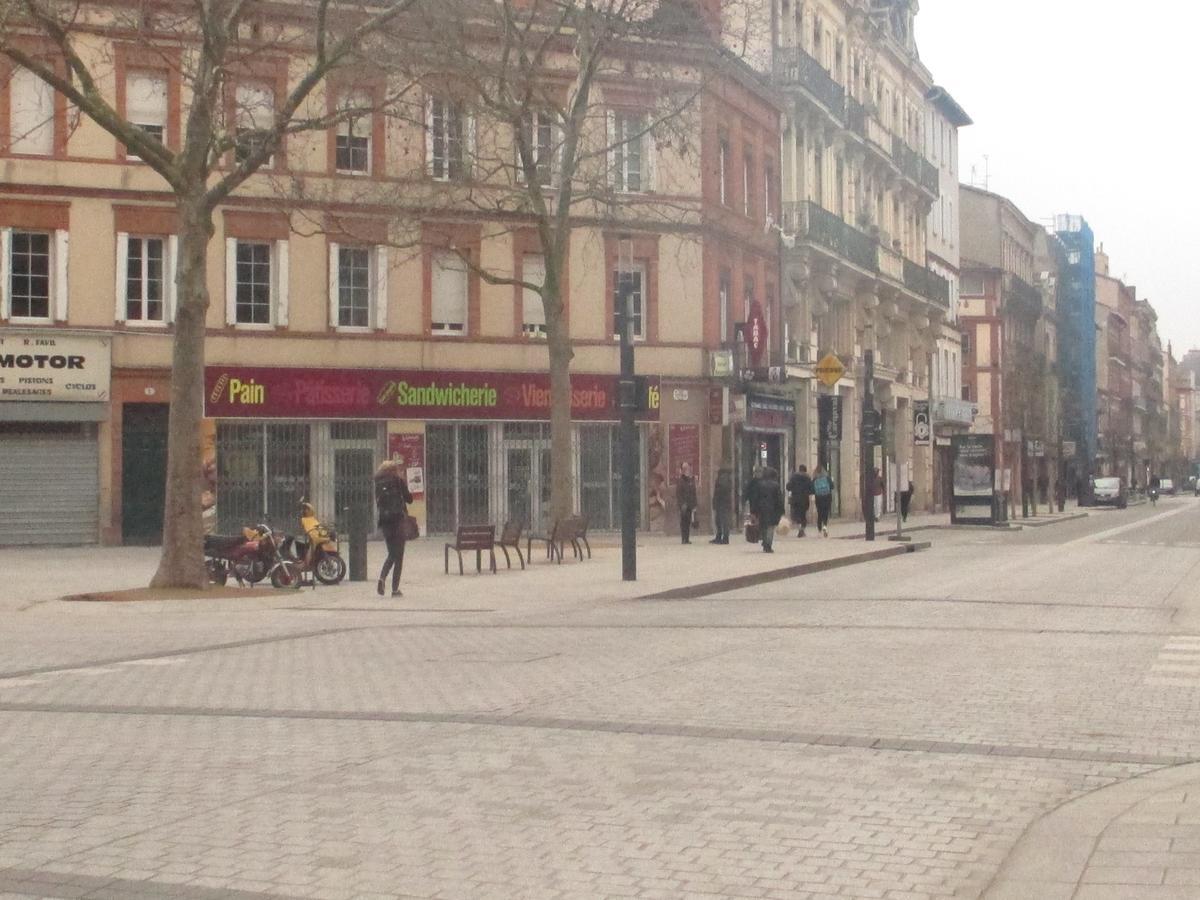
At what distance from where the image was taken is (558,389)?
3253 centimetres

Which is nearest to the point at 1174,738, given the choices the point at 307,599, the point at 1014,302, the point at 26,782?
the point at 26,782

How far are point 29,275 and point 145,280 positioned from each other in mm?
2331

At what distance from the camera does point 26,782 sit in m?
8.52

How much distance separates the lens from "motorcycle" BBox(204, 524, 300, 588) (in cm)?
2442

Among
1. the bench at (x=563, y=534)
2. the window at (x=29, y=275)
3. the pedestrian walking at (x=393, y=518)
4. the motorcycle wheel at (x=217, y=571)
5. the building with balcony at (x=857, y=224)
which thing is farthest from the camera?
the building with balcony at (x=857, y=224)

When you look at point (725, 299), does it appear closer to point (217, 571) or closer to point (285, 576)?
point (285, 576)

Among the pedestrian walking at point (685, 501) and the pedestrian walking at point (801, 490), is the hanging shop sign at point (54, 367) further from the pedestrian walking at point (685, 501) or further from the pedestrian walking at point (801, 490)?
the pedestrian walking at point (801, 490)

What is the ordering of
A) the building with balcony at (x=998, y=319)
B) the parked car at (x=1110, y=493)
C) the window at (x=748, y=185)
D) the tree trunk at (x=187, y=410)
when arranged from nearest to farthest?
the tree trunk at (x=187, y=410) < the window at (x=748, y=185) < the building with balcony at (x=998, y=319) < the parked car at (x=1110, y=493)

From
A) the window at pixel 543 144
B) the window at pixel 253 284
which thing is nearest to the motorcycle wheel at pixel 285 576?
the window at pixel 253 284

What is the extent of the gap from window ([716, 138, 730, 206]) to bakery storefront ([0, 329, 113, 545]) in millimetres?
16376

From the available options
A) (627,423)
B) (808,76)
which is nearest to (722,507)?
(627,423)

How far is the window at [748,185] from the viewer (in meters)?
46.8

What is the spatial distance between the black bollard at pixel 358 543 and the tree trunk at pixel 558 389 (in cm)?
652

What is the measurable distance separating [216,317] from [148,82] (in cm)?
499
